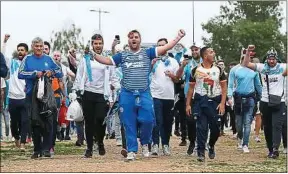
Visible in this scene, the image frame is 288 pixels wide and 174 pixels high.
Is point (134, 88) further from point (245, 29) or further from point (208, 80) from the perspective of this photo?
point (245, 29)

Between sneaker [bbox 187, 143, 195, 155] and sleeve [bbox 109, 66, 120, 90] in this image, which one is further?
sneaker [bbox 187, 143, 195, 155]

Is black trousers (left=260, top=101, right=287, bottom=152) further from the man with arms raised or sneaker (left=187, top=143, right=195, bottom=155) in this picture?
the man with arms raised

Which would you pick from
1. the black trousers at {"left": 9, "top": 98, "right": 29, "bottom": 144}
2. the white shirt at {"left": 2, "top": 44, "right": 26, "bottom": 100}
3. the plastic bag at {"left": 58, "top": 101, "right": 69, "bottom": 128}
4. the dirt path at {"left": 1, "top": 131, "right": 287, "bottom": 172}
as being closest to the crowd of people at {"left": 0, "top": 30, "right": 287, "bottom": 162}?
the dirt path at {"left": 1, "top": 131, "right": 287, "bottom": 172}

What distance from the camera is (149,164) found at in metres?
9.36

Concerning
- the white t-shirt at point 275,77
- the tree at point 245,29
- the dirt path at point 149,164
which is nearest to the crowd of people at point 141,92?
the white t-shirt at point 275,77

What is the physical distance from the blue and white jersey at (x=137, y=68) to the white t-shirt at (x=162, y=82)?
1.46 metres

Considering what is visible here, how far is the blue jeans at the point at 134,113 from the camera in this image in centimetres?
971

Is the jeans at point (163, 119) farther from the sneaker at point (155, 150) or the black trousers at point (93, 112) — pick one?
the black trousers at point (93, 112)

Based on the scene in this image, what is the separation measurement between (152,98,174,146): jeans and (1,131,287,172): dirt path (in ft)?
1.17

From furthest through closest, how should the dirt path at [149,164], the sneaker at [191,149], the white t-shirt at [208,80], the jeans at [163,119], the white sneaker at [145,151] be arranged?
the sneaker at [191,149] < the jeans at [163,119] < the white sneaker at [145,151] < the white t-shirt at [208,80] < the dirt path at [149,164]

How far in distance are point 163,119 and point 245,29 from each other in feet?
188

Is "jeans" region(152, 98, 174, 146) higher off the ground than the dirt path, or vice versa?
"jeans" region(152, 98, 174, 146)

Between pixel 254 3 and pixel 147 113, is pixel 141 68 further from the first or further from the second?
pixel 254 3

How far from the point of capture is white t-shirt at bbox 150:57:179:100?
11.3m
